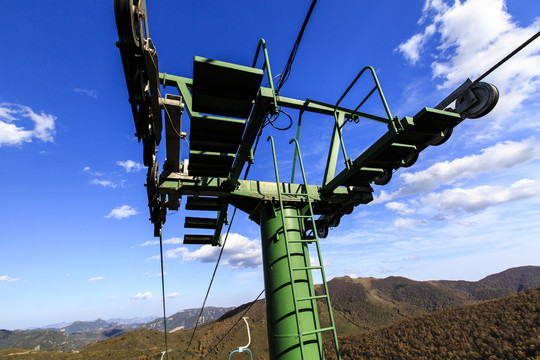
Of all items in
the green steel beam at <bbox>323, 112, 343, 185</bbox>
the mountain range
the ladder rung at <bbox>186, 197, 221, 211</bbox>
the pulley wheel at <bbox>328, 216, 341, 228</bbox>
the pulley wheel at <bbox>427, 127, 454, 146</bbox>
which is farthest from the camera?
the mountain range

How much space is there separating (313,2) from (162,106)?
2.53m

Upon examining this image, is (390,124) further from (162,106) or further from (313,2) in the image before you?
(162,106)

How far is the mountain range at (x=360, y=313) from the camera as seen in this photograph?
82.4 feet

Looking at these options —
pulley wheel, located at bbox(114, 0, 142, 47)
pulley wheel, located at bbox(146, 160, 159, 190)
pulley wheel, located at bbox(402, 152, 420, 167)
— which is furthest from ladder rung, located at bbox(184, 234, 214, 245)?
pulley wheel, located at bbox(114, 0, 142, 47)

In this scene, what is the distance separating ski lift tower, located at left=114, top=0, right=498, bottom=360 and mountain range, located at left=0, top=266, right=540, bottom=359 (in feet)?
68.8

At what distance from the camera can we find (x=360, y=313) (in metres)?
38.2

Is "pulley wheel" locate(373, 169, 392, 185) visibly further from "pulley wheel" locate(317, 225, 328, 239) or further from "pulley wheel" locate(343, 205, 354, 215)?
"pulley wheel" locate(317, 225, 328, 239)

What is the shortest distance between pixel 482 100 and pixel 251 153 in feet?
13.3

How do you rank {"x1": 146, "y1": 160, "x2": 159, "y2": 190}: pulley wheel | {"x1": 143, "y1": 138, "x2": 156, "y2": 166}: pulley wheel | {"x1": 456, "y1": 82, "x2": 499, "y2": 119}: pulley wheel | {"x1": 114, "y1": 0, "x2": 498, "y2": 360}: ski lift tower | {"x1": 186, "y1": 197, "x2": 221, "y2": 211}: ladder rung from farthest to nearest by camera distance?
{"x1": 186, "y1": 197, "x2": 221, "y2": 211}: ladder rung, {"x1": 146, "y1": 160, "x2": 159, "y2": 190}: pulley wheel, {"x1": 456, "y1": 82, "x2": 499, "y2": 119}: pulley wheel, {"x1": 143, "y1": 138, "x2": 156, "y2": 166}: pulley wheel, {"x1": 114, "y1": 0, "x2": 498, "y2": 360}: ski lift tower

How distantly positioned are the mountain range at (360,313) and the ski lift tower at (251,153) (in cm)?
2097

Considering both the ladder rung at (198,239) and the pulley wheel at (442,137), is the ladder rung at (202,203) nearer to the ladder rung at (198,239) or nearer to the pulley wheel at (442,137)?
the ladder rung at (198,239)

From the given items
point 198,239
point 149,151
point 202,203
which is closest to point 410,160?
point 202,203

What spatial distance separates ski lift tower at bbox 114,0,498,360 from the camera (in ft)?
10.7

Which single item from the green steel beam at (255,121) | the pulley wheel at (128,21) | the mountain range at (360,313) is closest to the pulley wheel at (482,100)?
the green steel beam at (255,121)
